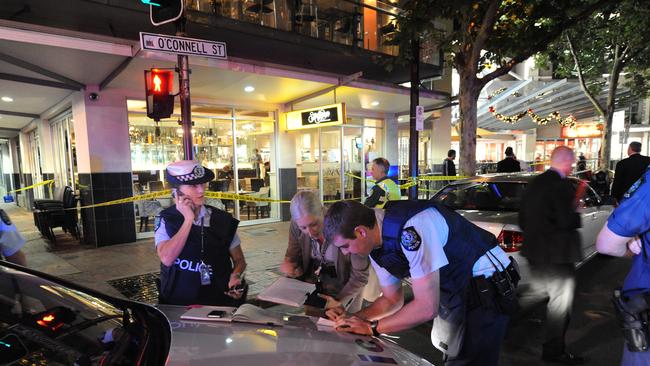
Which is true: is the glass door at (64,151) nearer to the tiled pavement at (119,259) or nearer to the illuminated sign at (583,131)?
the tiled pavement at (119,259)

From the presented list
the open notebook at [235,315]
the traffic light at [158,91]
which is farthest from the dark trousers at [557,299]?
the traffic light at [158,91]

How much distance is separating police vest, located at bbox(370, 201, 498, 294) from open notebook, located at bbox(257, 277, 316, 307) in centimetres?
55

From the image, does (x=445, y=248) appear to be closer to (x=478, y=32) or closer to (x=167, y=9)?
(x=167, y=9)

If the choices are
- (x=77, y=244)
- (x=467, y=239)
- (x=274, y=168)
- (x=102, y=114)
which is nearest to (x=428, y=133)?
(x=274, y=168)

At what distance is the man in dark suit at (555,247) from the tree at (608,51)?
10.1 metres

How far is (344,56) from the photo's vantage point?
887 cm

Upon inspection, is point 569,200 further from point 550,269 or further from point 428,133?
point 428,133

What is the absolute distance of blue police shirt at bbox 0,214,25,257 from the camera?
269 centimetres

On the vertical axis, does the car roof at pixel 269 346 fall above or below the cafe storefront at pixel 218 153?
below

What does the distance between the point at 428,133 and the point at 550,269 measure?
11.6 meters

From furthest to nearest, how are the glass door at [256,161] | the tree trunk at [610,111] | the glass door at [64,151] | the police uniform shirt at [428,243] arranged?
the tree trunk at [610,111]
the glass door at [256,161]
the glass door at [64,151]
the police uniform shirt at [428,243]

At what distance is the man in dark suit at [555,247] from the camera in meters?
3.38

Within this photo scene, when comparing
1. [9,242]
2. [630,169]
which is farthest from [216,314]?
[630,169]

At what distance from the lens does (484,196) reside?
5.14 meters
